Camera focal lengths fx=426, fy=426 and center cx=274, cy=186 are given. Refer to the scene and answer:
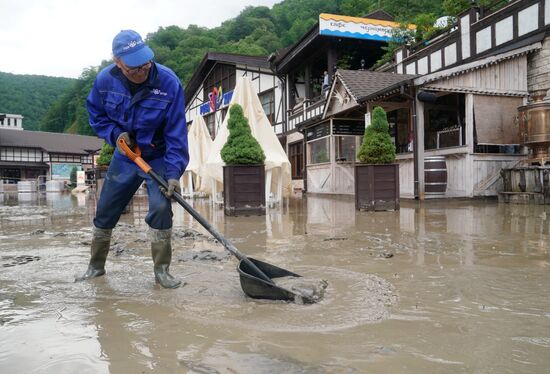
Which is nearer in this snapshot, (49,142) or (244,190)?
(244,190)

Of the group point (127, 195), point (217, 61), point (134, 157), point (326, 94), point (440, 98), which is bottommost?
point (127, 195)

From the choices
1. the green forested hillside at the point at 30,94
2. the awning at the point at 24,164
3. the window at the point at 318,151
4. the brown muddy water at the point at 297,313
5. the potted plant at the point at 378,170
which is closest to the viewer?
the brown muddy water at the point at 297,313

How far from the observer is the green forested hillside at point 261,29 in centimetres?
2269

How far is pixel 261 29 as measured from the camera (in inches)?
1543

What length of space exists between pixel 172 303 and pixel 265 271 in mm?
640

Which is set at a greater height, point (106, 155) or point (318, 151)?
point (318, 151)

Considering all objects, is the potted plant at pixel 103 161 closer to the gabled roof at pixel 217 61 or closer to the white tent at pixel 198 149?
the white tent at pixel 198 149

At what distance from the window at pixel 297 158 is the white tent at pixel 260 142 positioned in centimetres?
1017

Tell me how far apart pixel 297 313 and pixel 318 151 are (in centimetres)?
1373

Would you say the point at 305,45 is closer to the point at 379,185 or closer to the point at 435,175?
the point at 435,175

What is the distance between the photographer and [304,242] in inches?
182

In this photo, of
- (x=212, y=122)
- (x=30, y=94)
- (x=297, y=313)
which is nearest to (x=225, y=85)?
(x=212, y=122)

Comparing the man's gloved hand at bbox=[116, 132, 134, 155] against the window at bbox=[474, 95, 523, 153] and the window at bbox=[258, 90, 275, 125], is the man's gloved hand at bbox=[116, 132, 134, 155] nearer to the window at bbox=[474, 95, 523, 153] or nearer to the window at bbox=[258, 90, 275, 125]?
the window at bbox=[474, 95, 523, 153]

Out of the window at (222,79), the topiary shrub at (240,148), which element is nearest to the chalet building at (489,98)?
the topiary shrub at (240,148)
